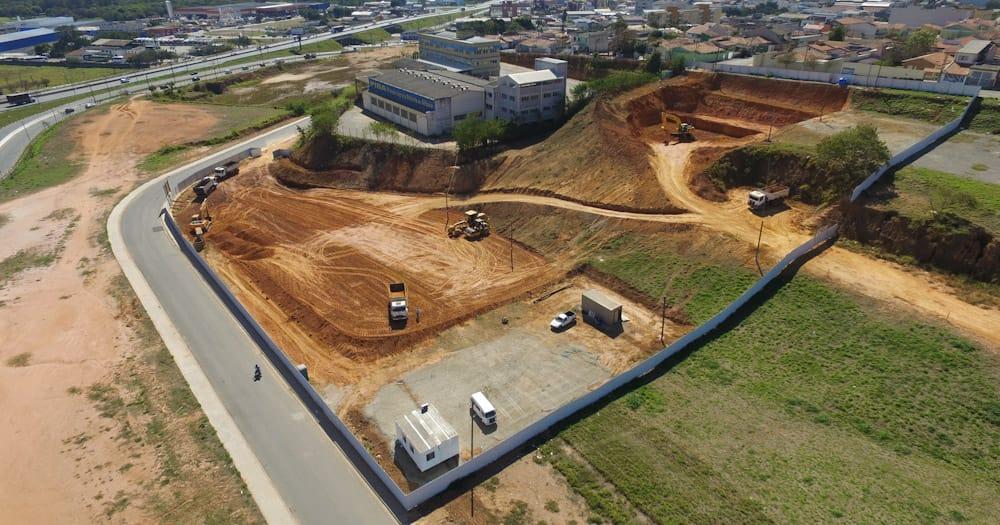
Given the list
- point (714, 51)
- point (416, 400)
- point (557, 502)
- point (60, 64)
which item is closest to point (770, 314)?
point (557, 502)

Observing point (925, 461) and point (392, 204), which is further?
point (392, 204)

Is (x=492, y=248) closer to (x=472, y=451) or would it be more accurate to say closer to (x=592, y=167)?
(x=592, y=167)

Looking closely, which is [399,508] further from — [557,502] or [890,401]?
[890,401]

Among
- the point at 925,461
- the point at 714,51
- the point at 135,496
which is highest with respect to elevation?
the point at 714,51

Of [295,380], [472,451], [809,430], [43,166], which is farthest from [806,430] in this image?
[43,166]

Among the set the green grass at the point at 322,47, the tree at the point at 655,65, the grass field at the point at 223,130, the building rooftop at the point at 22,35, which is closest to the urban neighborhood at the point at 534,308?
the grass field at the point at 223,130

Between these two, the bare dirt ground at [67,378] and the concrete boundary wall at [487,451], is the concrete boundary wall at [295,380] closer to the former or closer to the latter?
the concrete boundary wall at [487,451]
